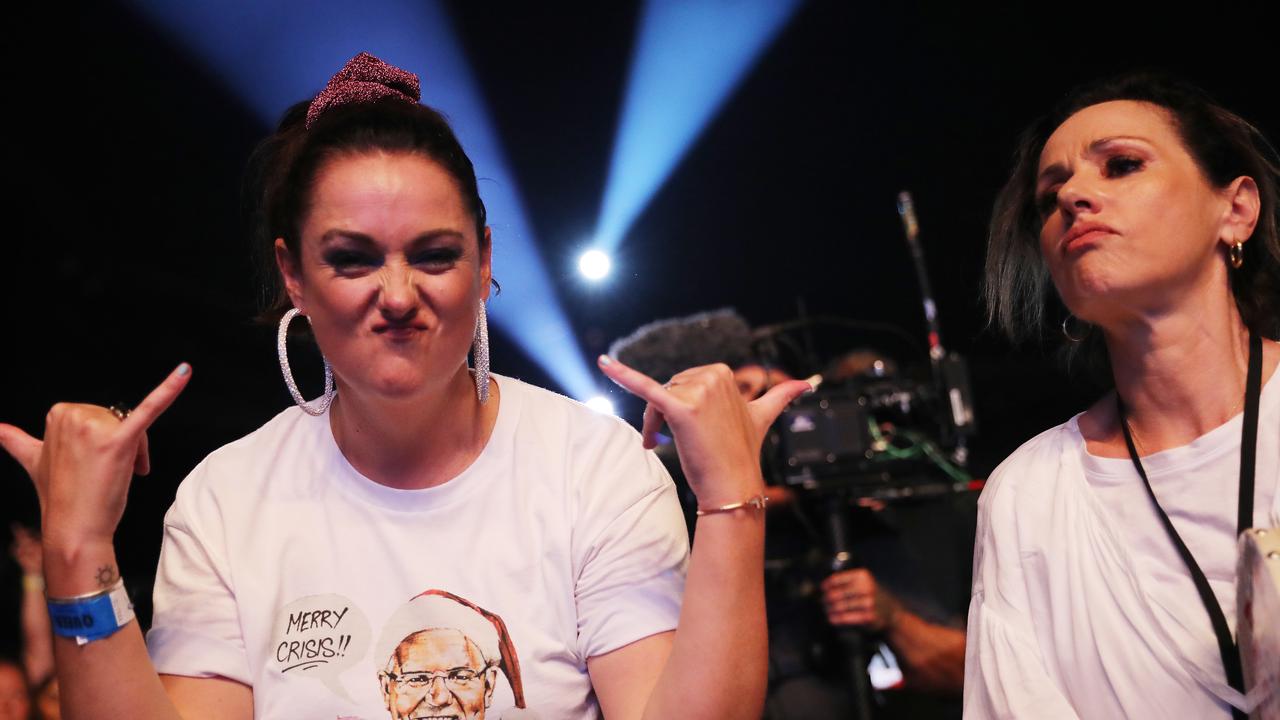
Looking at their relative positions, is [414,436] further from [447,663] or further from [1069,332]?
[1069,332]

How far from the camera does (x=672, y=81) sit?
151 inches

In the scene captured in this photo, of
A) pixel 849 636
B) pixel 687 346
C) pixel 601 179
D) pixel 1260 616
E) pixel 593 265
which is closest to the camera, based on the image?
pixel 1260 616

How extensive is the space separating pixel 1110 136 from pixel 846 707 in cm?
170

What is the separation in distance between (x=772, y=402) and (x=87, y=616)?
3.02 feet

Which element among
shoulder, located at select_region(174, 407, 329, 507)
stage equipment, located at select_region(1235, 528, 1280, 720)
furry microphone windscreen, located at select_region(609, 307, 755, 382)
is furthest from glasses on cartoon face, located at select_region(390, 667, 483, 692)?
furry microphone windscreen, located at select_region(609, 307, 755, 382)

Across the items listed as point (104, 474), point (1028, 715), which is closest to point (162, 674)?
point (104, 474)

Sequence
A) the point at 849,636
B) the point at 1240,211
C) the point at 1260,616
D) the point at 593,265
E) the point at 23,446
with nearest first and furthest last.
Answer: the point at 1260,616 → the point at 23,446 → the point at 1240,211 → the point at 849,636 → the point at 593,265

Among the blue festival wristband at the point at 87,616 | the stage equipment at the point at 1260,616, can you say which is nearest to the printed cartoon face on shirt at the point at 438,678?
the blue festival wristband at the point at 87,616

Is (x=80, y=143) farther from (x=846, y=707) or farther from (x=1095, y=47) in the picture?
(x=1095, y=47)

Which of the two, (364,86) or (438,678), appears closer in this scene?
(438,678)

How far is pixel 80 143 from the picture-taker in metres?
3.23

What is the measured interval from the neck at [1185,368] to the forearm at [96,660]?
1.47 m

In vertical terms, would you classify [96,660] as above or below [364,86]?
below

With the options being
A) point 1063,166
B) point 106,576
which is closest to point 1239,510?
point 1063,166
